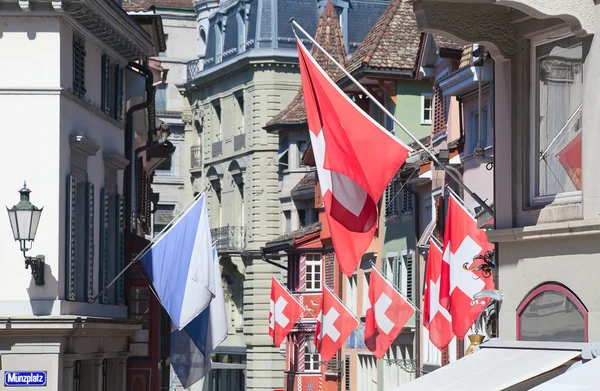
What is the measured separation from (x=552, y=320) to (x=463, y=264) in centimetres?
1018

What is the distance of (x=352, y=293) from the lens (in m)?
51.7

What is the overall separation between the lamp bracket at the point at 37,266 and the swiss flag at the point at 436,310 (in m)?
6.32

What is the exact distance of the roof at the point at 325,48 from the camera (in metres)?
63.2

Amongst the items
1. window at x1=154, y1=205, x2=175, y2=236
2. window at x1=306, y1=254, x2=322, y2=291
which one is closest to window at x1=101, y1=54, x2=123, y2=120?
window at x1=306, y1=254, x2=322, y2=291

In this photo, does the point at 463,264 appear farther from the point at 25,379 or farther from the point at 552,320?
the point at 552,320

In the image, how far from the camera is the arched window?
42.3 feet

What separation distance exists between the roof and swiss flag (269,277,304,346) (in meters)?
13.3

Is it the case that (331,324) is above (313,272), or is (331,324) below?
below

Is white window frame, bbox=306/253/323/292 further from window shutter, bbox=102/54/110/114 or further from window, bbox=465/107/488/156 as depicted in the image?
window shutter, bbox=102/54/110/114

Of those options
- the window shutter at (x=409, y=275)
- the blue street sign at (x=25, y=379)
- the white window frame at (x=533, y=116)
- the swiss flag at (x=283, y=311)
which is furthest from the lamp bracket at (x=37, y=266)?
the swiss flag at (x=283, y=311)

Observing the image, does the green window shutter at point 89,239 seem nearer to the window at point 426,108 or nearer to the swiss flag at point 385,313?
the swiss flag at point 385,313

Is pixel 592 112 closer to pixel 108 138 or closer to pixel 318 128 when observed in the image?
pixel 318 128

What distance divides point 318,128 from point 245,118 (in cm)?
5951

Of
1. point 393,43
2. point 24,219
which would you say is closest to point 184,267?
point 24,219
